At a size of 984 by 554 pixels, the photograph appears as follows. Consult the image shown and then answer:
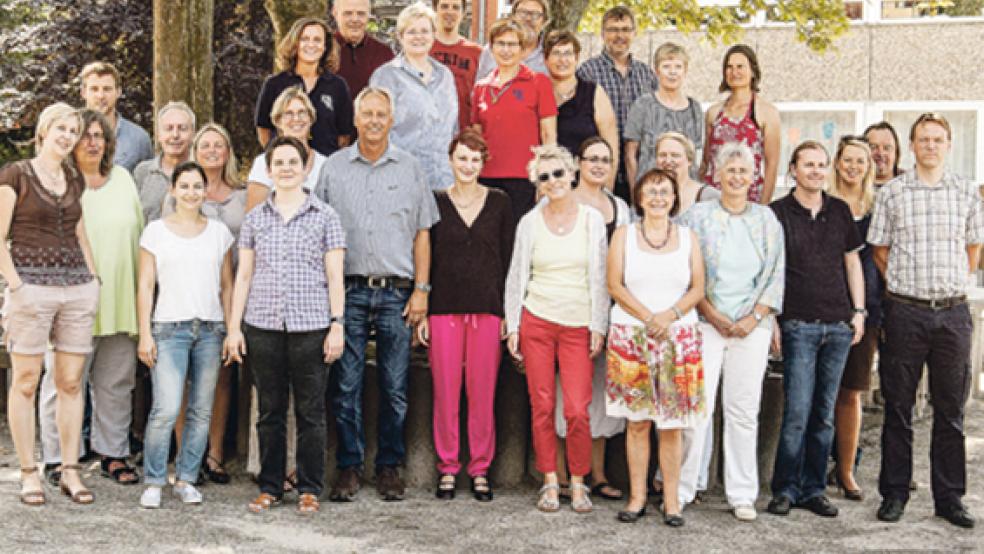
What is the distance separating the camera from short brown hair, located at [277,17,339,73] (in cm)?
797

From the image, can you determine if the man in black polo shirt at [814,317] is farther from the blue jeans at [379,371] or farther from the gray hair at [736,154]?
the blue jeans at [379,371]

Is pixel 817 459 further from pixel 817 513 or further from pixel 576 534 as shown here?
pixel 576 534

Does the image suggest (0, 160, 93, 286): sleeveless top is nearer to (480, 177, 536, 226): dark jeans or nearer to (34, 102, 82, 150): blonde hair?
(34, 102, 82, 150): blonde hair

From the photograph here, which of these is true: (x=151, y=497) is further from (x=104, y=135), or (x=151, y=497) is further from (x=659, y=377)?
(x=659, y=377)

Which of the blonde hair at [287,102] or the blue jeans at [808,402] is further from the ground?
the blonde hair at [287,102]

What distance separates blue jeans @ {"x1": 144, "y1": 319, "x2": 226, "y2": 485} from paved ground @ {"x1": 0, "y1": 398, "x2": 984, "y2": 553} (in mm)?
236

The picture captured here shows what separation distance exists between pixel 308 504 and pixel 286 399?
594 millimetres

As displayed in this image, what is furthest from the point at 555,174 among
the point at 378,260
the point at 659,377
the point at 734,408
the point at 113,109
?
the point at 113,109

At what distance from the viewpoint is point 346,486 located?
7332mm

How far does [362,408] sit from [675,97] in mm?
2833

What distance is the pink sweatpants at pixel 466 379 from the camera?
7.33 metres

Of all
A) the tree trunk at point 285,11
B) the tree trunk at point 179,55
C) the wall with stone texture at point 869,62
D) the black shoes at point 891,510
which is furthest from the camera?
the wall with stone texture at point 869,62

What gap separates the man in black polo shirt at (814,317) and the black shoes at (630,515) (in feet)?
2.60

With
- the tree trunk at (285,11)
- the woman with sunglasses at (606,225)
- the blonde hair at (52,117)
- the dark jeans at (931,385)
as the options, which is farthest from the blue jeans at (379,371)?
the tree trunk at (285,11)
